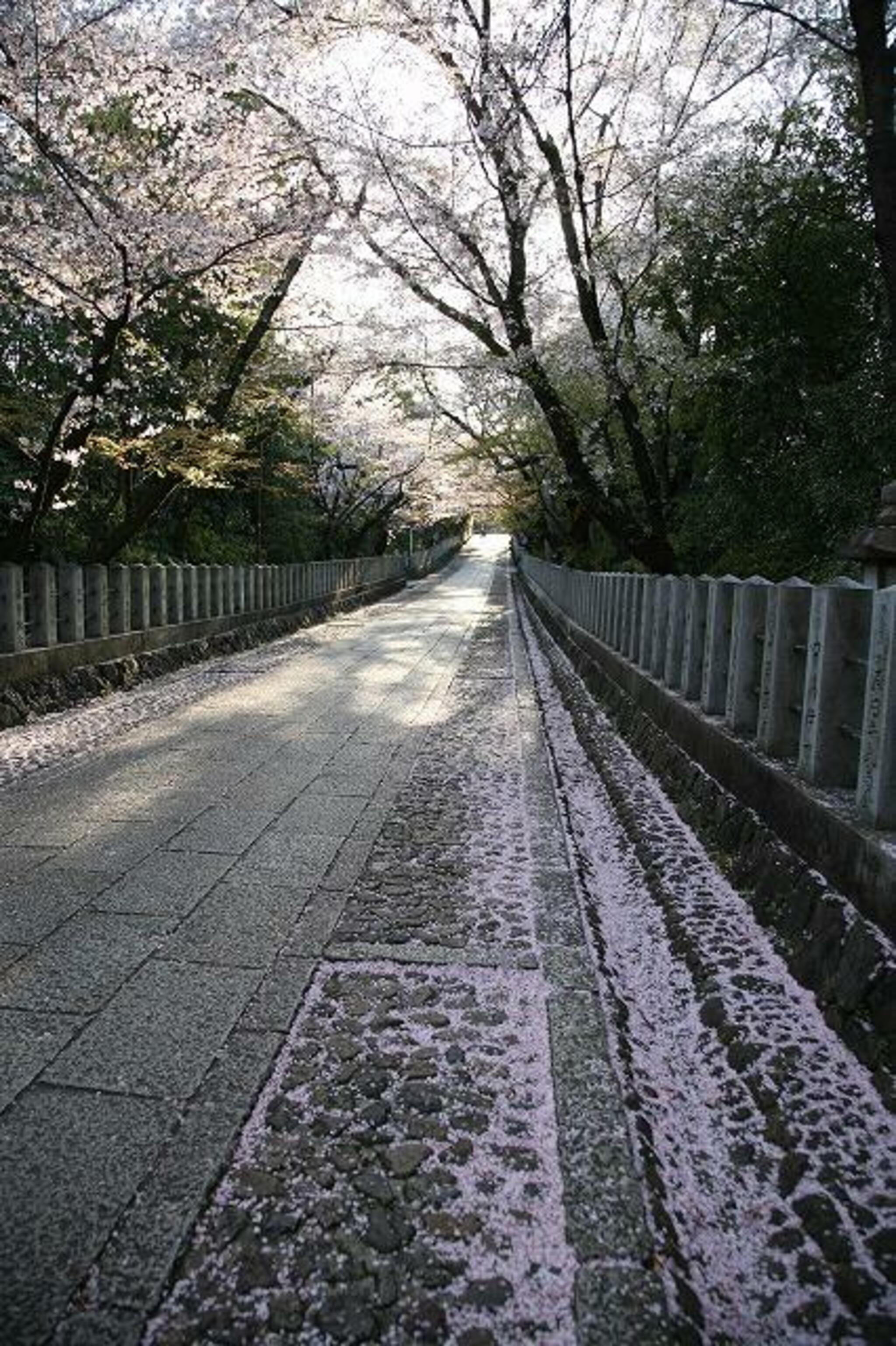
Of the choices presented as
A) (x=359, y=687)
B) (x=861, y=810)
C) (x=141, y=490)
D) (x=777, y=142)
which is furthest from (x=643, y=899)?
(x=141, y=490)

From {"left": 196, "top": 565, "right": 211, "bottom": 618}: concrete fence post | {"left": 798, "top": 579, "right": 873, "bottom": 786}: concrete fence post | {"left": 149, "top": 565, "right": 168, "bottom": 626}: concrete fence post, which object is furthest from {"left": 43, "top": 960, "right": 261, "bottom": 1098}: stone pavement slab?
{"left": 196, "top": 565, "right": 211, "bottom": 618}: concrete fence post

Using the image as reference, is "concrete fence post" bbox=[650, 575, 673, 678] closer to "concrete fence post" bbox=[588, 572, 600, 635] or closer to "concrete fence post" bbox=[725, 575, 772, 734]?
"concrete fence post" bbox=[725, 575, 772, 734]

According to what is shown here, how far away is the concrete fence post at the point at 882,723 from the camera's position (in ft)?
10.2

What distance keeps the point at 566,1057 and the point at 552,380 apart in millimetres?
13357

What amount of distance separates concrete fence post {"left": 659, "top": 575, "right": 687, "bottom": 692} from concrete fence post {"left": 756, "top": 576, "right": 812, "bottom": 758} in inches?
91.4

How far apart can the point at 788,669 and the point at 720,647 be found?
134 cm

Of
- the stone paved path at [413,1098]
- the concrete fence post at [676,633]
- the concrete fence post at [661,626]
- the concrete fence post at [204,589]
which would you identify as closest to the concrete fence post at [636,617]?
the concrete fence post at [661,626]

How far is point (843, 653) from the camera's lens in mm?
3820

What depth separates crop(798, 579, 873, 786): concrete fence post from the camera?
150 inches

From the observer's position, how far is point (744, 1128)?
8.59ft

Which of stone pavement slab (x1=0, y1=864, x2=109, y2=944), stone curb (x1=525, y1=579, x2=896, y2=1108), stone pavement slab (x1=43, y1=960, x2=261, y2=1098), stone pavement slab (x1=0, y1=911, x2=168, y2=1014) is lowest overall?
stone pavement slab (x1=0, y1=864, x2=109, y2=944)

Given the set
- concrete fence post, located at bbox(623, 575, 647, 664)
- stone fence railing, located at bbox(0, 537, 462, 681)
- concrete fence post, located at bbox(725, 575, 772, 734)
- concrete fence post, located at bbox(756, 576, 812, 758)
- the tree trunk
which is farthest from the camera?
concrete fence post, located at bbox(623, 575, 647, 664)

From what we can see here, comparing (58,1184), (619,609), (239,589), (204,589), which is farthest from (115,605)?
(58,1184)

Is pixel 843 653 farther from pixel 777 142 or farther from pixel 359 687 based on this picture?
pixel 777 142
